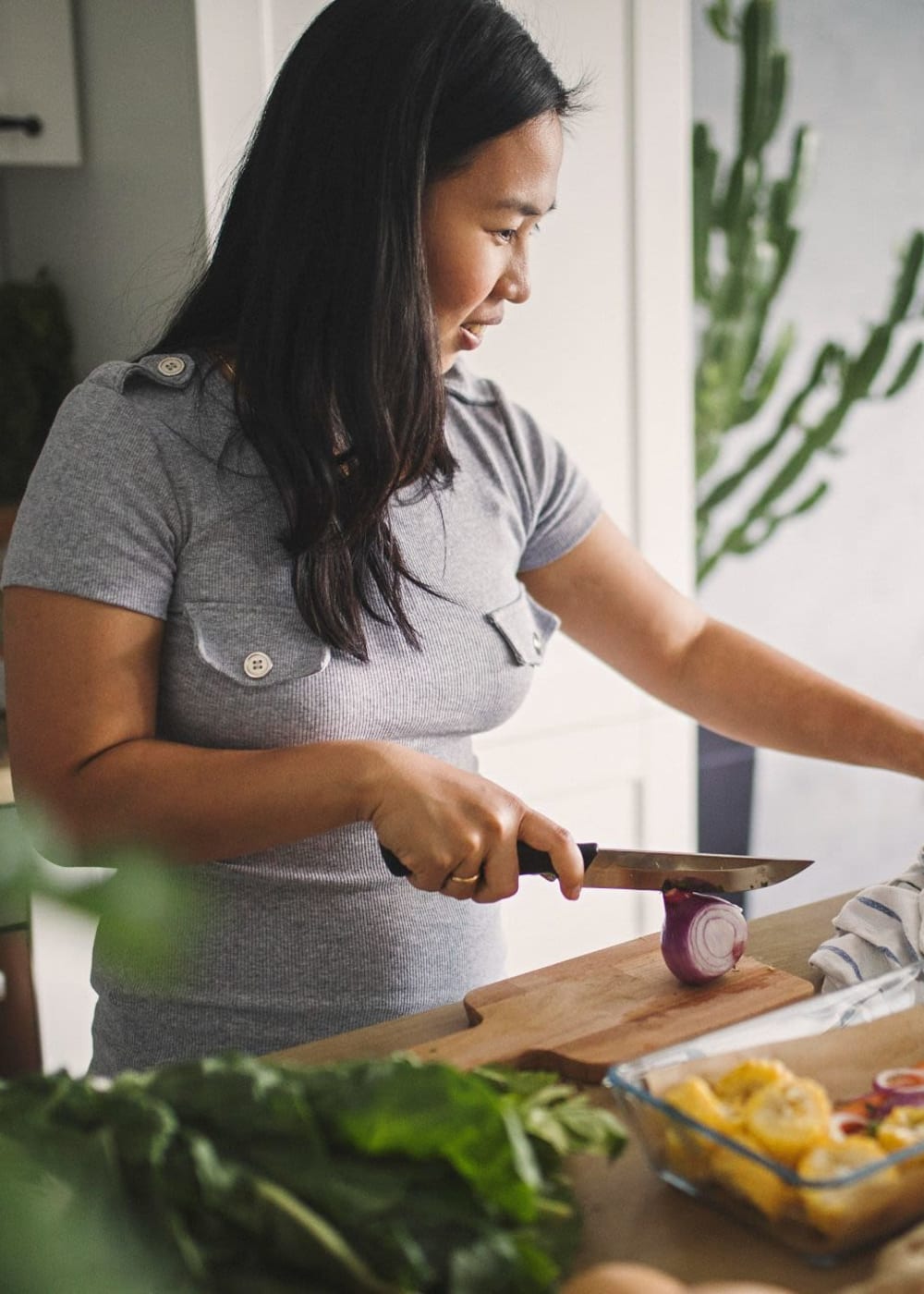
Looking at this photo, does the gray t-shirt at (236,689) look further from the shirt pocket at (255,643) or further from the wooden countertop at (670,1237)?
the wooden countertop at (670,1237)

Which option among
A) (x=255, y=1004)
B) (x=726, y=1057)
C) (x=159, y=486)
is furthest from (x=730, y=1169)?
(x=159, y=486)

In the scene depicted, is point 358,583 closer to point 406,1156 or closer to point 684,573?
point 406,1156

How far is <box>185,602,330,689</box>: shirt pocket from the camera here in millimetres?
1074

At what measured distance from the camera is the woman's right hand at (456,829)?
918 millimetres

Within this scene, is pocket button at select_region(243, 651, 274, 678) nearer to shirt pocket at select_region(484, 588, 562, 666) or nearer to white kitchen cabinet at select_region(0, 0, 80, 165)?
shirt pocket at select_region(484, 588, 562, 666)

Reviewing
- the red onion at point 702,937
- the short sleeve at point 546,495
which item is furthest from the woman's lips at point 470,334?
the red onion at point 702,937

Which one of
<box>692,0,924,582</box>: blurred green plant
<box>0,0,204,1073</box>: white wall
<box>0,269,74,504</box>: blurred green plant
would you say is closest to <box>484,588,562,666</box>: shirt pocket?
<box>0,0,204,1073</box>: white wall

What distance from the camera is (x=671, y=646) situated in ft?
4.61

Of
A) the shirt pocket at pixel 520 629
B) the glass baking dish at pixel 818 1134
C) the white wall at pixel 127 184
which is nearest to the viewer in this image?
the glass baking dish at pixel 818 1134

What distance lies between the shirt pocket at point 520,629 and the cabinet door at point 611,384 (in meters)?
0.69

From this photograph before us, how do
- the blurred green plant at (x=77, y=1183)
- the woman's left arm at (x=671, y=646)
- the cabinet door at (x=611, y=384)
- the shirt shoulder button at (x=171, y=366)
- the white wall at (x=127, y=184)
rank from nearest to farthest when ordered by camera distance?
the blurred green plant at (x=77, y=1183), the shirt shoulder button at (x=171, y=366), the woman's left arm at (x=671, y=646), the white wall at (x=127, y=184), the cabinet door at (x=611, y=384)

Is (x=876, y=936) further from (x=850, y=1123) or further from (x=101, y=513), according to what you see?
(x=101, y=513)

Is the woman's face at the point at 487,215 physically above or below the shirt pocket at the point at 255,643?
above

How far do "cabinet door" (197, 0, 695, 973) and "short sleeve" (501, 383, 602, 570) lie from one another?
59 centimetres
